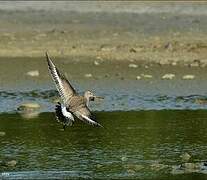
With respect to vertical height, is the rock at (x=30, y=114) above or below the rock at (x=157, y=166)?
above

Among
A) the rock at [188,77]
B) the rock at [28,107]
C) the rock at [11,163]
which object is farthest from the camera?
the rock at [188,77]

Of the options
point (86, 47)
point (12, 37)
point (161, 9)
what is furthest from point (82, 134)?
point (161, 9)

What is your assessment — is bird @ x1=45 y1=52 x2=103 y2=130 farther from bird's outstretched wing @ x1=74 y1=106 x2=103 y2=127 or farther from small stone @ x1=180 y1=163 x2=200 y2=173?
small stone @ x1=180 y1=163 x2=200 y2=173

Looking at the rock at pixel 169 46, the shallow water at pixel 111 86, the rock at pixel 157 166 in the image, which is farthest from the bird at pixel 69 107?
the rock at pixel 169 46

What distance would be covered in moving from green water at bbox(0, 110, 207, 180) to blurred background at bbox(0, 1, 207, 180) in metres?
0.01

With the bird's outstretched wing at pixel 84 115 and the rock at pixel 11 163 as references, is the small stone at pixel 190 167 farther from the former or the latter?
the rock at pixel 11 163

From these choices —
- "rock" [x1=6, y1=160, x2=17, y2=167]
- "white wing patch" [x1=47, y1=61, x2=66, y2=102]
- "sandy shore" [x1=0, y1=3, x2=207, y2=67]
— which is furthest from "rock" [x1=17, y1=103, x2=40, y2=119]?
"sandy shore" [x1=0, y1=3, x2=207, y2=67]

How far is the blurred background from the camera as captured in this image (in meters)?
11.4

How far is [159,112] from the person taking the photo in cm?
1461

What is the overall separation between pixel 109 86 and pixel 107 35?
17.3 feet

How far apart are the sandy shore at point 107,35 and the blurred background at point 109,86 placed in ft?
0.07

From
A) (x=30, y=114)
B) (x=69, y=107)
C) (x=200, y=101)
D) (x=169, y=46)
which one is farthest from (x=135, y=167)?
(x=169, y=46)

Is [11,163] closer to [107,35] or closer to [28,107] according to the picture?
[28,107]

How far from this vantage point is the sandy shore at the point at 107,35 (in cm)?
1980
